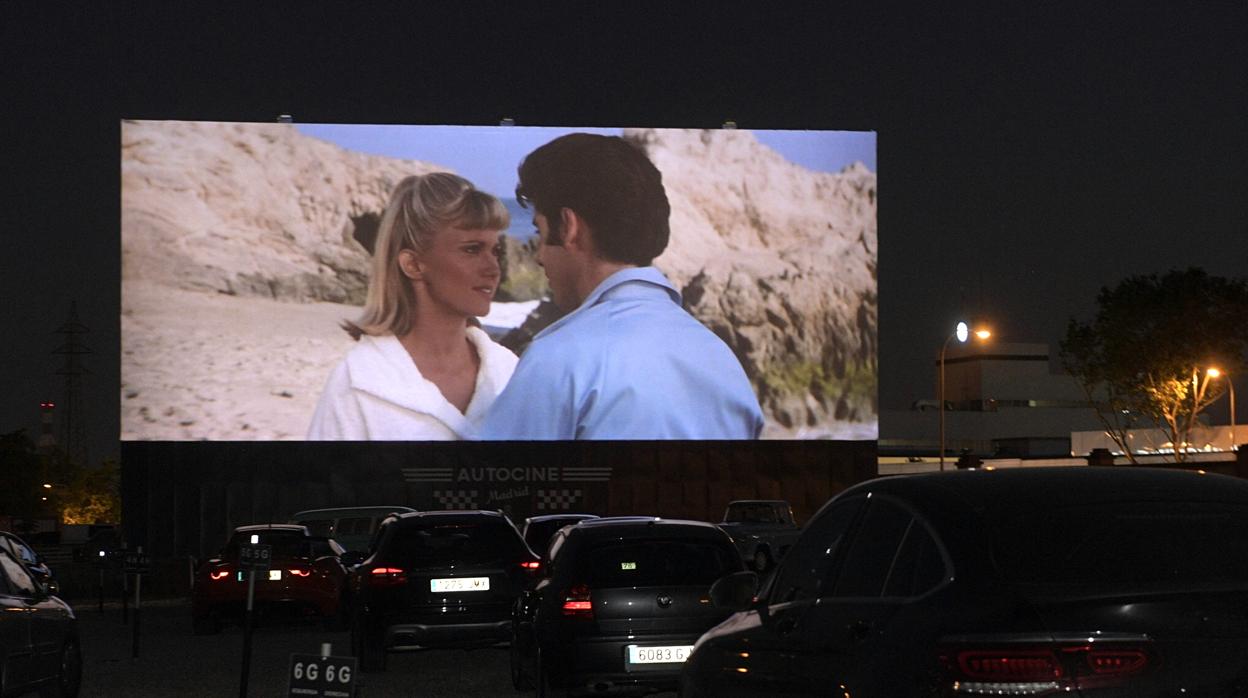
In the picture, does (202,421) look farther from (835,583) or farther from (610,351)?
(835,583)

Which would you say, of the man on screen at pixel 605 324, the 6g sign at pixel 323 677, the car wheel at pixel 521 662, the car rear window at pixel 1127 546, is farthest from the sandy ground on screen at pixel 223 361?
the car rear window at pixel 1127 546

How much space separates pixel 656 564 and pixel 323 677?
4608 mm

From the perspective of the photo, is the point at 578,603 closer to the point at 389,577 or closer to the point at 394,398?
the point at 389,577

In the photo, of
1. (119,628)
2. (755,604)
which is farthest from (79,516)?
(755,604)

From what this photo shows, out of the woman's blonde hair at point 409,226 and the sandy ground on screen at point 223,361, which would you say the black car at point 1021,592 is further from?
the sandy ground on screen at point 223,361

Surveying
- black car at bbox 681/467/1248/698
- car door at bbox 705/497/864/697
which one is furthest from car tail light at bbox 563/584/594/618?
black car at bbox 681/467/1248/698

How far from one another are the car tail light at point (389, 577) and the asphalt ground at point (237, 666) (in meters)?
0.88

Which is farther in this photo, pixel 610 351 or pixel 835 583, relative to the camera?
pixel 610 351

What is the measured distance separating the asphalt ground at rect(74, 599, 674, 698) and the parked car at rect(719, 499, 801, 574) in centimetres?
813

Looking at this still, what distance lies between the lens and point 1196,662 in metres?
4.82

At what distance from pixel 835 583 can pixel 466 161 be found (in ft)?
108

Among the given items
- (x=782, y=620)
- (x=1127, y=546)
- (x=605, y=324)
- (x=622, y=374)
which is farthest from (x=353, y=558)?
(x=622, y=374)

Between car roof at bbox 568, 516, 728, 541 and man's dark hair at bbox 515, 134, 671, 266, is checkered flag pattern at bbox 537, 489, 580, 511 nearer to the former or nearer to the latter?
man's dark hair at bbox 515, 134, 671, 266

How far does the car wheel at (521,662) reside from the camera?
13766 millimetres
